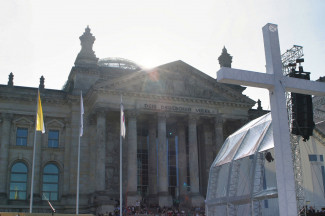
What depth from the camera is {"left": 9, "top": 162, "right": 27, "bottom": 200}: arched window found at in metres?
45.9

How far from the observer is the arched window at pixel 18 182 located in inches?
1809

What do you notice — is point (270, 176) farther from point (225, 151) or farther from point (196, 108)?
point (196, 108)

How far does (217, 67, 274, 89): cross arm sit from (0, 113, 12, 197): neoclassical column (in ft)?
123

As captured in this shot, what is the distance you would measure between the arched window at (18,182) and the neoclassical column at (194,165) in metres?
18.4

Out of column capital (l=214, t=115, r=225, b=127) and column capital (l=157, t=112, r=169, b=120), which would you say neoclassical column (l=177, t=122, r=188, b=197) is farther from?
column capital (l=157, t=112, r=169, b=120)

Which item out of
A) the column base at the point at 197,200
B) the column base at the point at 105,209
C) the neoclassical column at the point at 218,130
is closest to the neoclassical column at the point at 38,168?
the column base at the point at 105,209

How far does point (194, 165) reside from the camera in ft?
154

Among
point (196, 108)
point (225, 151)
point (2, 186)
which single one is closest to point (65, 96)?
point (2, 186)

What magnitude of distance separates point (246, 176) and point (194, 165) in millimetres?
23605

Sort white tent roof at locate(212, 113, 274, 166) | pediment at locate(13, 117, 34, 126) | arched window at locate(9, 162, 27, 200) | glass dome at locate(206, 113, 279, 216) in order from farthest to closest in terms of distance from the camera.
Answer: pediment at locate(13, 117, 34, 126), arched window at locate(9, 162, 27, 200), white tent roof at locate(212, 113, 274, 166), glass dome at locate(206, 113, 279, 216)

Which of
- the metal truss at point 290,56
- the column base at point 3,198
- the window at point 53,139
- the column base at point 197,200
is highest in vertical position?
the window at point 53,139

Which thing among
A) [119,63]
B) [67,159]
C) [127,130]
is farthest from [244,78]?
[119,63]

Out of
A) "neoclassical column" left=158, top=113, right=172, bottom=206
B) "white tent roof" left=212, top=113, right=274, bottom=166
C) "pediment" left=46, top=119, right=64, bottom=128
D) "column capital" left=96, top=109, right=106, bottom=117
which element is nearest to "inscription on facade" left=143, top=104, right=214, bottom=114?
"neoclassical column" left=158, top=113, right=172, bottom=206

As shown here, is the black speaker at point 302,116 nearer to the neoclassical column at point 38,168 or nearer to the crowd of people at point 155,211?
the crowd of people at point 155,211
